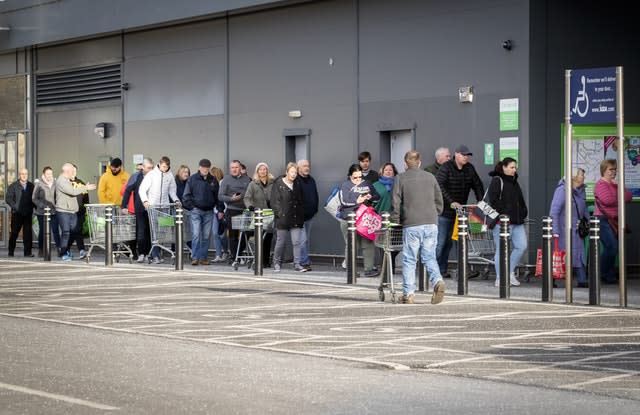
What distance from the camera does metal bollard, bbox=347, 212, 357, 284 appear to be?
65.9 feet

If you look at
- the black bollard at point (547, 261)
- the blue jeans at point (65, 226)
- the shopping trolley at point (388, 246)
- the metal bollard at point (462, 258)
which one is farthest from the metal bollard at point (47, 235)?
the black bollard at point (547, 261)

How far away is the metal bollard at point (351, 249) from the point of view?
20094mm

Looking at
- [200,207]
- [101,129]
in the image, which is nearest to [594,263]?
[200,207]

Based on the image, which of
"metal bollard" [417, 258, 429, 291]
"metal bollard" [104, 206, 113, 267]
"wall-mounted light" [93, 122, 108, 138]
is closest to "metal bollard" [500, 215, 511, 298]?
"metal bollard" [417, 258, 429, 291]

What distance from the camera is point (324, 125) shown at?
25875mm

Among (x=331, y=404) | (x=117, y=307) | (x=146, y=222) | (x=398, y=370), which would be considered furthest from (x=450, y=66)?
(x=331, y=404)

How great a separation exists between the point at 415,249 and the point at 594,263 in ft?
7.49

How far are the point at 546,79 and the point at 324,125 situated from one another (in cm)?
547

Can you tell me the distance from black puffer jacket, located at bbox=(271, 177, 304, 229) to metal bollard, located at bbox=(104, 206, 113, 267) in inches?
129

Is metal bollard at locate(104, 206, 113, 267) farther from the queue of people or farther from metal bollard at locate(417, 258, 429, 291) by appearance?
metal bollard at locate(417, 258, 429, 291)

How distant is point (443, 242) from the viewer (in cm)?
2130

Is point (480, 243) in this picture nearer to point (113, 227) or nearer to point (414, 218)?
point (414, 218)

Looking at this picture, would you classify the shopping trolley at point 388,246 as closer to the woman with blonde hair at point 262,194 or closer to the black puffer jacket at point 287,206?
the black puffer jacket at point 287,206

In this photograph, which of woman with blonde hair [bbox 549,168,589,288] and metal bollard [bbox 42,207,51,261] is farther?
metal bollard [bbox 42,207,51,261]
